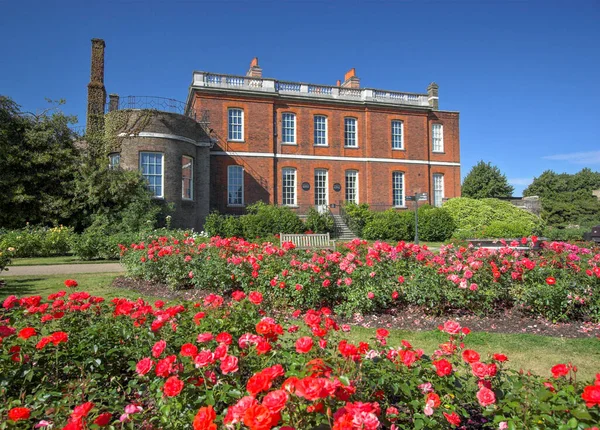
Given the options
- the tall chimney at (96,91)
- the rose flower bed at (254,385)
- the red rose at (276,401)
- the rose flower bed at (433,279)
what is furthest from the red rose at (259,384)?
the tall chimney at (96,91)

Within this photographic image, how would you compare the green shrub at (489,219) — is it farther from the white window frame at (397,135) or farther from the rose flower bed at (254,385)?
the rose flower bed at (254,385)

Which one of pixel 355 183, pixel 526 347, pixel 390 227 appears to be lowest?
pixel 526 347

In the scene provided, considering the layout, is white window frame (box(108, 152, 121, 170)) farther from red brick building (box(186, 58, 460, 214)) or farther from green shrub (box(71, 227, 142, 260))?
green shrub (box(71, 227, 142, 260))

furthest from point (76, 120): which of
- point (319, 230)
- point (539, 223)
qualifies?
point (539, 223)

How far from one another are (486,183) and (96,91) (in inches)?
1529

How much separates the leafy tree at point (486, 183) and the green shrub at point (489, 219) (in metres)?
19.3

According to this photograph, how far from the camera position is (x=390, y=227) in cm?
2134

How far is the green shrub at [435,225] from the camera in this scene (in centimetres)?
2189

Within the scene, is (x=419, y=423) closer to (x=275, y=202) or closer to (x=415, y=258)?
(x=415, y=258)

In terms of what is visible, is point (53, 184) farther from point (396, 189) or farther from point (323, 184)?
point (396, 189)

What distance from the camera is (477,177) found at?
4475cm

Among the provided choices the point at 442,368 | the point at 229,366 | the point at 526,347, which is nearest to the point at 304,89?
the point at 526,347

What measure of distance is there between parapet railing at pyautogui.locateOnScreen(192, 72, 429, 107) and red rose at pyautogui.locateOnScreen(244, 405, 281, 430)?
22682 millimetres

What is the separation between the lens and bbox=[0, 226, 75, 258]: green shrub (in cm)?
1342
